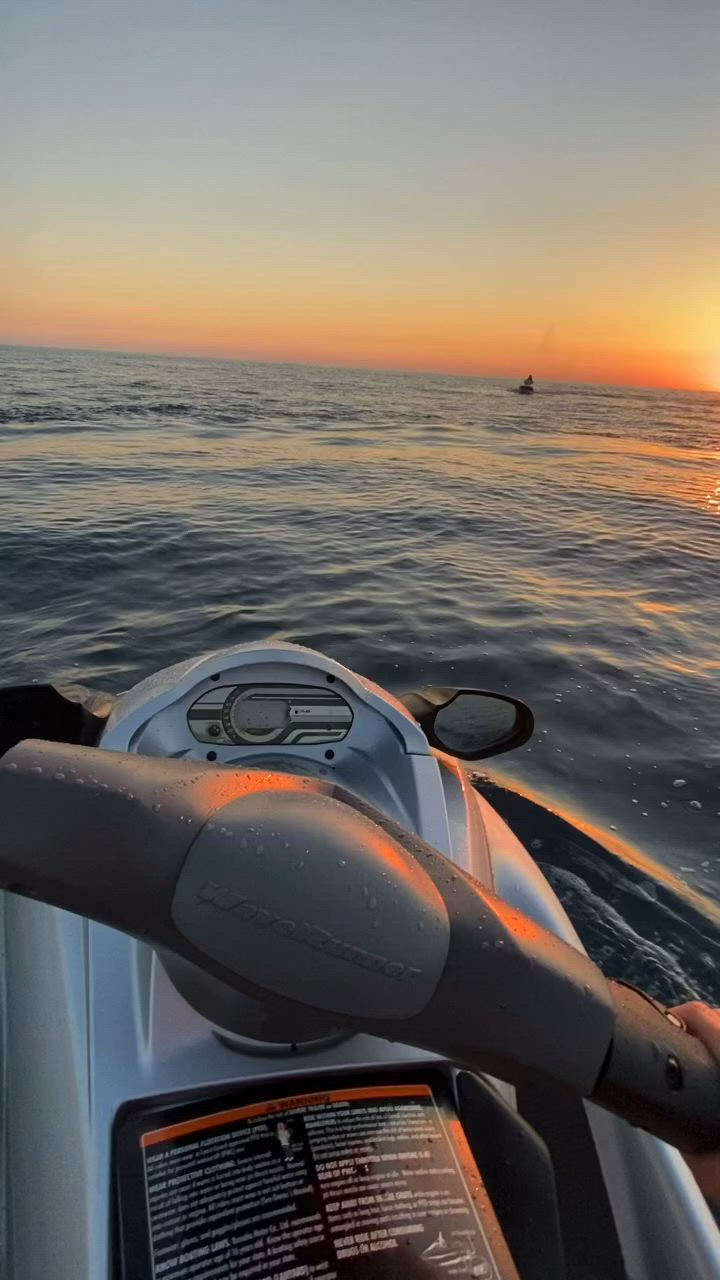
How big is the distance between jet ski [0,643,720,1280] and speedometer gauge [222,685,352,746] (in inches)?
9.5

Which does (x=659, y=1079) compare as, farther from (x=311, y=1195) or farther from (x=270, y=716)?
(x=270, y=716)

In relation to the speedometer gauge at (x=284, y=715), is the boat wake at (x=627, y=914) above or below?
below

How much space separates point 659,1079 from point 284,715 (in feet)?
4.89

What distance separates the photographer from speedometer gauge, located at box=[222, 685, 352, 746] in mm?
2311

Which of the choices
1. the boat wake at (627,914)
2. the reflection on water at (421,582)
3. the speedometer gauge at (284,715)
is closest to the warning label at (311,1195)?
the speedometer gauge at (284,715)

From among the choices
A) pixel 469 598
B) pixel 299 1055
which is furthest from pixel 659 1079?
pixel 469 598

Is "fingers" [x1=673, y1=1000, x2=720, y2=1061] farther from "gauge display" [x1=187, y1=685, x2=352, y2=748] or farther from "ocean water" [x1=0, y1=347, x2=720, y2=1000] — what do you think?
"ocean water" [x1=0, y1=347, x2=720, y2=1000]

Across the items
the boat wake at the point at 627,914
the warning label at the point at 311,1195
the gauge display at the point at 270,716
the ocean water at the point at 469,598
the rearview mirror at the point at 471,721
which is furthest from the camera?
the ocean water at the point at 469,598

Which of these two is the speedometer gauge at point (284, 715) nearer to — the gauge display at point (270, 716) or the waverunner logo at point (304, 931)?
the gauge display at point (270, 716)

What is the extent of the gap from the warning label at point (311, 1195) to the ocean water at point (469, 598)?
2.25 m

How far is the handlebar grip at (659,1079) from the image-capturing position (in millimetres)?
1021

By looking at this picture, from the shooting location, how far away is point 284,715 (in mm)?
2350

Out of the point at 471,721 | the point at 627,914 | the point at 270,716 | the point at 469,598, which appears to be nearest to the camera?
the point at 270,716

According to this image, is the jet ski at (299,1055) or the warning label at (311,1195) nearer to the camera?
the jet ski at (299,1055)
